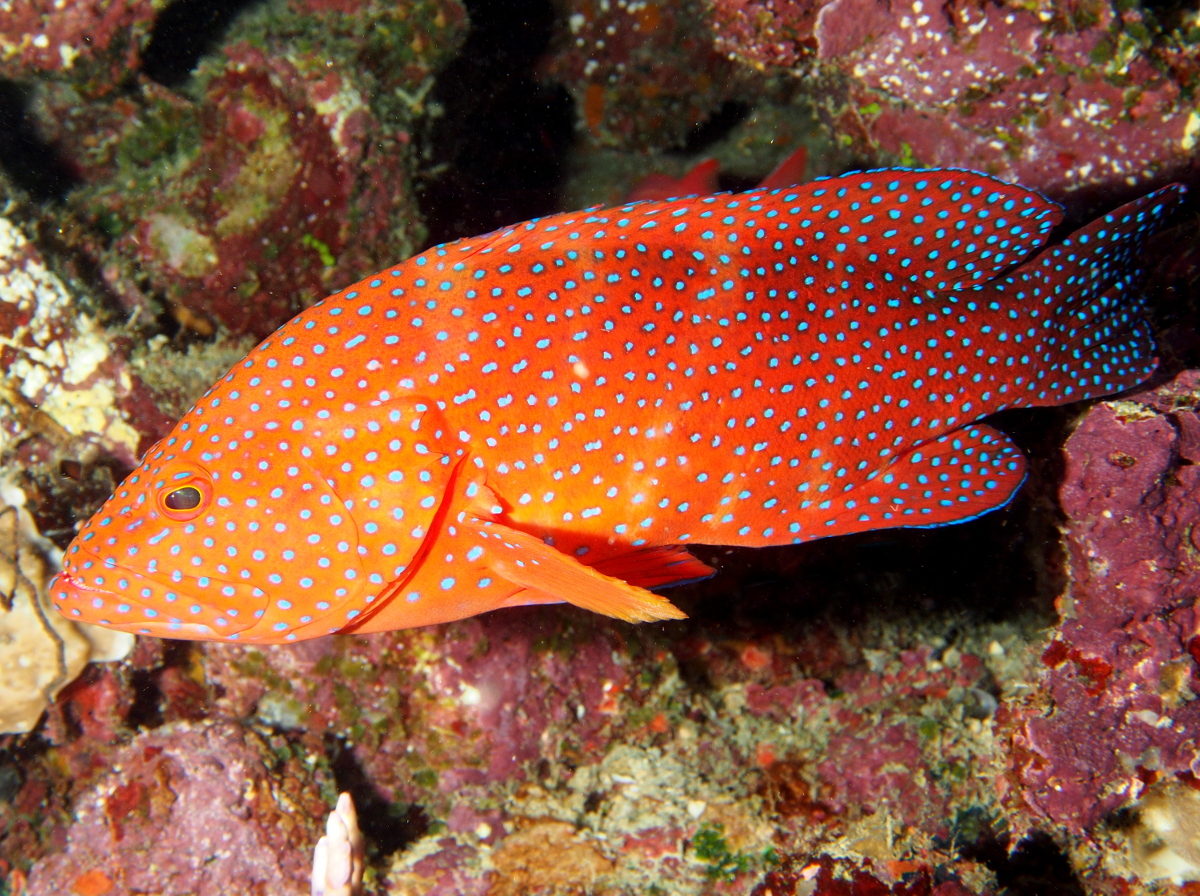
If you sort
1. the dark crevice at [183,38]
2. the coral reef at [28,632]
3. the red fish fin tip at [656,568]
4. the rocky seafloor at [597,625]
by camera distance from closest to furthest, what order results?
the red fish fin tip at [656,568], the rocky seafloor at [597,625], the coral reef at [28,632], the dark crevice at [183,38]

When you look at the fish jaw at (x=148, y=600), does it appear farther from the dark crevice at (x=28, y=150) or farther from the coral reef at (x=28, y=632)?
the dark crevice at (x=28, y=150)

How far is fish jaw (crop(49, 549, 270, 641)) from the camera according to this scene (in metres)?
2.76

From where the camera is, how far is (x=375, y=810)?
15.3 ft

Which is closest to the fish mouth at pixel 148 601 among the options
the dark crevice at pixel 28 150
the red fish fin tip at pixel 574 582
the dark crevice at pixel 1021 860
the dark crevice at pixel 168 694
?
the red fish fin tip at pixel 574 582

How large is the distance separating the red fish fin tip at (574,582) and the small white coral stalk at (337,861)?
1.95m

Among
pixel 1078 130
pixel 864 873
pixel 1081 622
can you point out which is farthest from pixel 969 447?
pixel 1078 130

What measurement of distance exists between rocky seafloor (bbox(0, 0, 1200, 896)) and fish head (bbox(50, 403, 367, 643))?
1720mm

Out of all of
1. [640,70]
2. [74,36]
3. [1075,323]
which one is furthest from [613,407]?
[640,70]

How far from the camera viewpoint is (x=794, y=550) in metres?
4.88

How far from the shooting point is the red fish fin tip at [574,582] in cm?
255

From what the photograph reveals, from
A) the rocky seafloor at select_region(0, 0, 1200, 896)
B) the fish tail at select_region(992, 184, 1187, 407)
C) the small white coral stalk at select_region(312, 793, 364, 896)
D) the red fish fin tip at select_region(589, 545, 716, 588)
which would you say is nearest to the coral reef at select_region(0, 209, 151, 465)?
the rocky seafloor at select_region(0, 0, 1200, 896)

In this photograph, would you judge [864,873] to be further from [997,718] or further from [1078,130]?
[1078,130]

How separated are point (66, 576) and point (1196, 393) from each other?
518 cm

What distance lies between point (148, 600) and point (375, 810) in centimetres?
265
